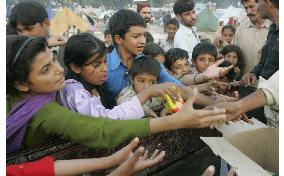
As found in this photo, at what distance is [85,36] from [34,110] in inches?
31.9

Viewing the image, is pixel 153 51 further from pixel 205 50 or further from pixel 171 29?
pixel 171 29

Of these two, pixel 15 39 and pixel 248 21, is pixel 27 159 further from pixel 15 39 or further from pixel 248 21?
pixel 248 21

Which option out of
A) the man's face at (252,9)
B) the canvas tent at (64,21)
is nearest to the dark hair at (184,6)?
the man's face at (252,9)

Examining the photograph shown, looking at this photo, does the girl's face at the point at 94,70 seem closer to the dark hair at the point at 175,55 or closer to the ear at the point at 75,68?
the ear at the point at 75,68

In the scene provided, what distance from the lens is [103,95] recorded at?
2.55 m

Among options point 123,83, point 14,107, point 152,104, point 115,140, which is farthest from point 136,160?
point 123,83

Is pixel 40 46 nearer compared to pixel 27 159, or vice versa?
pixel 27 159

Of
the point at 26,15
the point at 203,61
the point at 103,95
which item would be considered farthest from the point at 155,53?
the point at 26,15

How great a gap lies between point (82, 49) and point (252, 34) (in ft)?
8.40

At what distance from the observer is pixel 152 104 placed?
2.57 meters

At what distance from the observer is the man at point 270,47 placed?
2369 mm

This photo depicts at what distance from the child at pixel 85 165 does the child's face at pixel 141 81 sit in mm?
1097

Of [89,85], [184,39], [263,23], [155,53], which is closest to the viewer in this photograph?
[89,85]

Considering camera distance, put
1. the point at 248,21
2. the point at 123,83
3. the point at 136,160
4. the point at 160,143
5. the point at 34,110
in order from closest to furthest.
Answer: the point at 136,160 → the point at 34,110 → the point at 160,143 → the point at 123,83 → the point at 248,21
